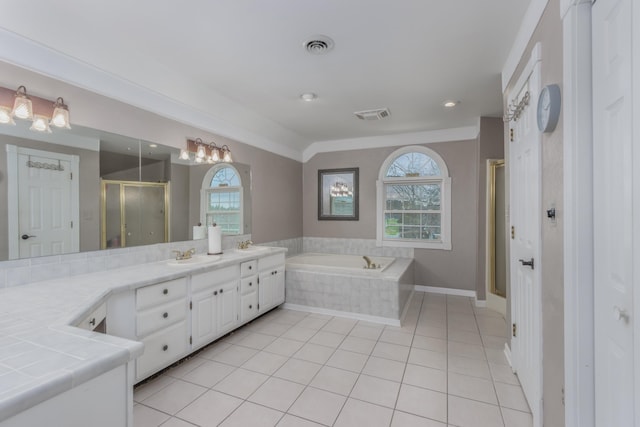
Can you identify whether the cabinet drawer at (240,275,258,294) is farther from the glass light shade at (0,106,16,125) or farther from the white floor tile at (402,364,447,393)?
the glass light shade at (0,106,16,125)

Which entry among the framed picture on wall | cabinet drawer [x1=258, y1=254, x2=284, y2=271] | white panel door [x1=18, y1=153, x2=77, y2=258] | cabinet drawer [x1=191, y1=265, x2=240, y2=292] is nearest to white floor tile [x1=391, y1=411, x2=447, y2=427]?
cabinet drawer [x1=191, y1=265, x2=240, y2=292]

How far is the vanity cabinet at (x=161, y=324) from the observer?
2.04 metres

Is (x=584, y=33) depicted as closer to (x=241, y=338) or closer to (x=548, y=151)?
(x=548, y=151)

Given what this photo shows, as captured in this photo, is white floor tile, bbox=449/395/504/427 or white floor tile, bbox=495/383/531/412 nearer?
white floor tile, bbox=449/395/504/427

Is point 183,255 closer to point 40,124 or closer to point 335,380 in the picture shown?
point 40,124

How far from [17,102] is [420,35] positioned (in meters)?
2.68

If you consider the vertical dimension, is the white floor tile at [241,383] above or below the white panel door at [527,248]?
below

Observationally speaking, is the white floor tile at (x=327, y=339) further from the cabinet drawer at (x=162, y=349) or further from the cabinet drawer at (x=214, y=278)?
the cabinet drawer at (x=162, y=349)

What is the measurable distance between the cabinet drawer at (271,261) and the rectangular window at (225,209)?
565 mm

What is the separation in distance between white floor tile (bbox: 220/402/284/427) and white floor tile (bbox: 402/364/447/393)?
1.01 metres

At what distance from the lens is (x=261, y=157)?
164 inches

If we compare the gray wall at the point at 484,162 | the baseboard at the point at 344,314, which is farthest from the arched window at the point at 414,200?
the baseboard at the point at 344,314

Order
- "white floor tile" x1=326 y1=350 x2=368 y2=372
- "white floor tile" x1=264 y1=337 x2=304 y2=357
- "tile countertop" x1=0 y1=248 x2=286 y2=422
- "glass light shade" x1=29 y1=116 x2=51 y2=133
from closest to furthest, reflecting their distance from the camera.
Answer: "tile countertop" x1=0 y1=248 x2=286 y2=422 → "glass light shade" x1=29 y1=116 x2=51 y2=133 → "white floor tile" x1=326 y1=350 x2=368 y2=372 → "white floor tile" x1=264 y1=337 x2=304 y2=357

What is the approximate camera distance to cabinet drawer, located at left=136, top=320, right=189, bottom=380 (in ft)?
6.78
